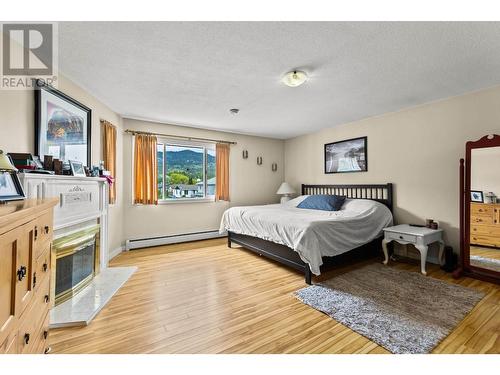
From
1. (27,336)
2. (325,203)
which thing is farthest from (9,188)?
(325,203)

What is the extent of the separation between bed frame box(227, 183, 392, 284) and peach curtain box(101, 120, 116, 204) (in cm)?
205

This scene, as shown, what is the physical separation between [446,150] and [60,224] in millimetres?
4672

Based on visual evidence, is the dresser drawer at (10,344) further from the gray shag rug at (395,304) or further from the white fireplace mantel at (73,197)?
the gray shag rug at (395,304)

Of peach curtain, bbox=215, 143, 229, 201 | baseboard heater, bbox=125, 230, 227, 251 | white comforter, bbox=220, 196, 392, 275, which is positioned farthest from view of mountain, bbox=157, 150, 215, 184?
white comforter, bbox=220, 196, 392, 275

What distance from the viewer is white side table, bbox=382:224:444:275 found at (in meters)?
2.79

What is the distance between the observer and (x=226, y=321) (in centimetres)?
188

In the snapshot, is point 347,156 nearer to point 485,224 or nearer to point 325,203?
point 325,203

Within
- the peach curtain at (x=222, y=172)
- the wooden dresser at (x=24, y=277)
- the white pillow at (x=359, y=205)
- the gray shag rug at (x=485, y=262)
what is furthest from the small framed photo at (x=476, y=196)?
the wooden dresser at (x=24, y=277)

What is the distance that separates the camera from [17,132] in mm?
1843

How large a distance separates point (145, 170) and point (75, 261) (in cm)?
196

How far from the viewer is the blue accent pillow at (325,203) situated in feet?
12.4
